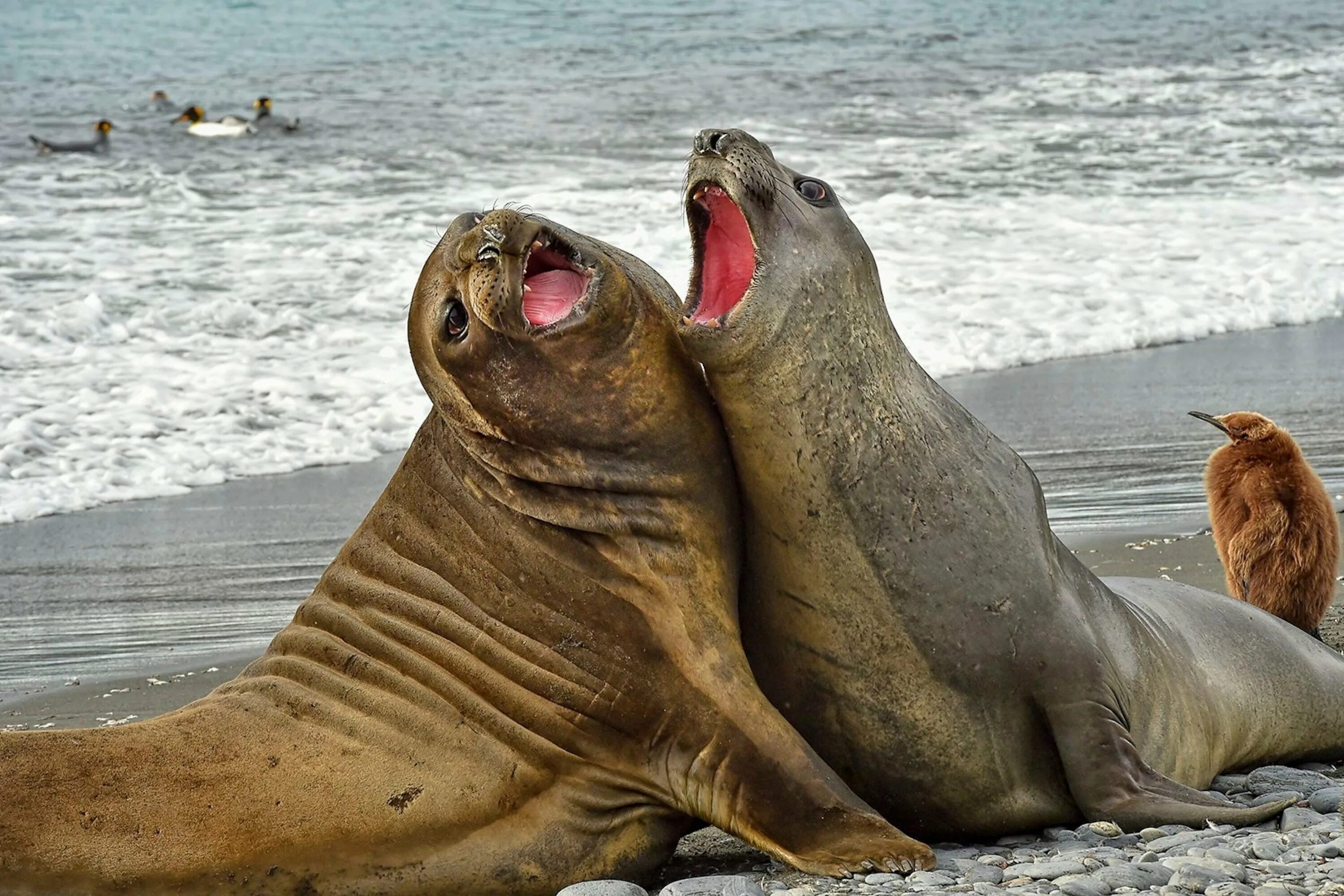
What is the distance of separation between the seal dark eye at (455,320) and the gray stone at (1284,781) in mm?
2225

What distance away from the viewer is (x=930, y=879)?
350 cm

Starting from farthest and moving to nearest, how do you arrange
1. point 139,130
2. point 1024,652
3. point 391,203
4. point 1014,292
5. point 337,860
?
point 139,130 < point 391,203 < point 1014,292 < point 1024,652 < point 337,860

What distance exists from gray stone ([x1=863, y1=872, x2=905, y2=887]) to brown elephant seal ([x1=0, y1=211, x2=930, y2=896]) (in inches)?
2.0

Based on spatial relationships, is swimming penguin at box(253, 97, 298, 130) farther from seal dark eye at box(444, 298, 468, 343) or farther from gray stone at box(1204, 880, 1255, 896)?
gray stone at box(1204, 880, 1255, 896)

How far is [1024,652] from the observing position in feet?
12.8

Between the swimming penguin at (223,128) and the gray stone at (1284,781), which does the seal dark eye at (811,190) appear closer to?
the gray stone at (1284,781)

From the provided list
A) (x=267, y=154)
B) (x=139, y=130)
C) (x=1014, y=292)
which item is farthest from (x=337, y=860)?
(x=139, y=130)

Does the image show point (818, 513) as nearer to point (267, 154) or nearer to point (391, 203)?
point (391, 203)

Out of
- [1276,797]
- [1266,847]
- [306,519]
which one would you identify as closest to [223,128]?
[306,519]

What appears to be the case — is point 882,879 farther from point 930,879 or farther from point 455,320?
point 455,320

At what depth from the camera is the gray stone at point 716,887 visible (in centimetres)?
346

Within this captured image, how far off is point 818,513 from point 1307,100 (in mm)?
19480

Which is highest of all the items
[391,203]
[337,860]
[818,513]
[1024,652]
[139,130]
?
[139,130]

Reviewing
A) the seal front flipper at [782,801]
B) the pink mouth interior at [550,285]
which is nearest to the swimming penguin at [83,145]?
the pink mouth interior at [550,285]
